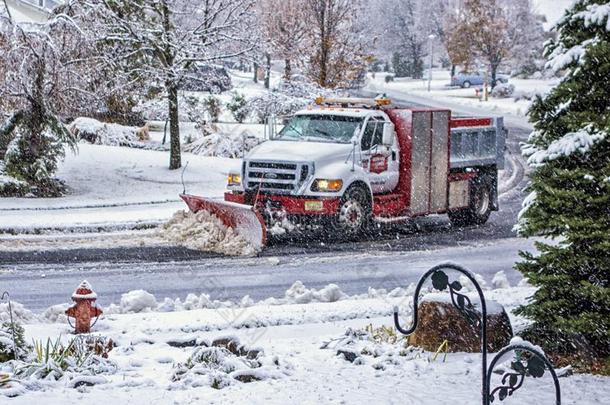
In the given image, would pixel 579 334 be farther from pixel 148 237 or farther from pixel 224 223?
pixel 148 237

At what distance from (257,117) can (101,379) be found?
33.2m

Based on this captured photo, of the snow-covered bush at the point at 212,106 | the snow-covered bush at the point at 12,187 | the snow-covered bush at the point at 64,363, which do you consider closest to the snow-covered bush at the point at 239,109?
the snow-covered bush at the point at 212,106

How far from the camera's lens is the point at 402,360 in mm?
8383

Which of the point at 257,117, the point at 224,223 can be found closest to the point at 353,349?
the point at 224,223

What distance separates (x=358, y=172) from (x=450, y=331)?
30.1 ft

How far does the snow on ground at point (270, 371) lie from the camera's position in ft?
24.0

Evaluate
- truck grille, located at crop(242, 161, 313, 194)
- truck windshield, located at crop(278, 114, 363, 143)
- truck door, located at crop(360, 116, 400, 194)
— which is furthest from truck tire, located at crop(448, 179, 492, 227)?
truck grille, located at crop(242, 161, 313, 194)

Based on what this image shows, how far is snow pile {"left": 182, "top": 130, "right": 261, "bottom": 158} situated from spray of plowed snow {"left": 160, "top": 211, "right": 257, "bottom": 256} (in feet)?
43.1

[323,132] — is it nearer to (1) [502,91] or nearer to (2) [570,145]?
(2) [570,145]

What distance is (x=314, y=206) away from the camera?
56.3 feet

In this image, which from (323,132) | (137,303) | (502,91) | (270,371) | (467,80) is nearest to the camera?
(270,371)

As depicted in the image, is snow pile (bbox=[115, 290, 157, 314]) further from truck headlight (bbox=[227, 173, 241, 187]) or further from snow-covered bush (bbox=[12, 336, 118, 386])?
truck headlight (bbox=[227, 173, 241, 187])

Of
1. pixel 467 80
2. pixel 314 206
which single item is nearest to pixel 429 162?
pixel 314 206

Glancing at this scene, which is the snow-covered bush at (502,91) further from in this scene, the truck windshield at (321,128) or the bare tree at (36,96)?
the truck windshield at (321,128)
